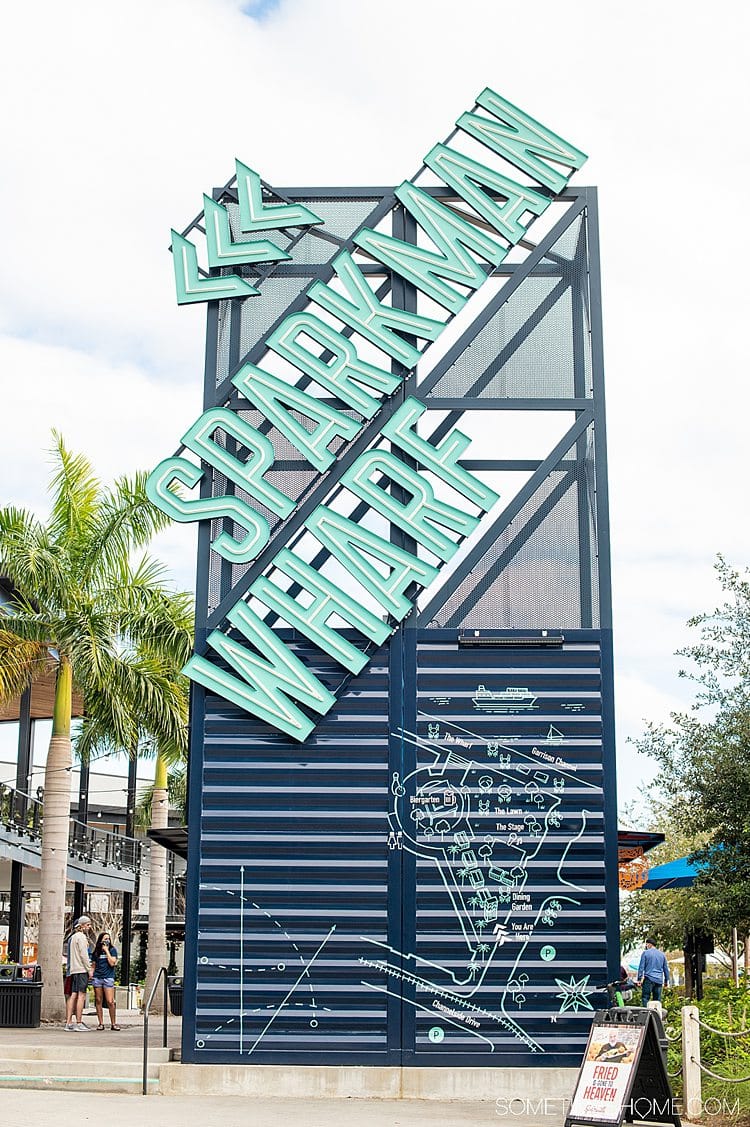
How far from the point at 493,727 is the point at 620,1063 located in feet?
13.1

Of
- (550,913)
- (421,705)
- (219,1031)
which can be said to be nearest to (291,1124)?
(219,1031)

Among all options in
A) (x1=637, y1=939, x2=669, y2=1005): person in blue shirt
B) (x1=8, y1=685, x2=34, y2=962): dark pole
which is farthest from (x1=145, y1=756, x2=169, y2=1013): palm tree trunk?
(x1=637, y1=939, x2=669, y2=1005): person in blue shirt

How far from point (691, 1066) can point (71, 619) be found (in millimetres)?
13157

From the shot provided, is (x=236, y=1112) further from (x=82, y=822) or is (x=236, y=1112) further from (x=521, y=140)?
(x=82, y=822)

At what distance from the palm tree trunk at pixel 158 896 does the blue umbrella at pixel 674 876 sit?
10726 mm

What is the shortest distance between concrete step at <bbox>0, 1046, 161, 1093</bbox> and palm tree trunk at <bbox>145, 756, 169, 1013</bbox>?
470 inches

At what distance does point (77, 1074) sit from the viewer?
13352mm

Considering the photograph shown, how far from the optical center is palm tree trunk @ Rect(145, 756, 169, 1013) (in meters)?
26.7

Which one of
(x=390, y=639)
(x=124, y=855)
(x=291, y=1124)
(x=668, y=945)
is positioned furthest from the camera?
(x=124, y=855)

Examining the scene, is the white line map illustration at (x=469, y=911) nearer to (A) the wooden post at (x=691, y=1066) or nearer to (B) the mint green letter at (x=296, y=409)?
(A) the wooden post at (x=691, y=1066)

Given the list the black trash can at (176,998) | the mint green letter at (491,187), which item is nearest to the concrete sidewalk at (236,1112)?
the mint green letter at (491,187)

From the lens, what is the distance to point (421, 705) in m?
13.1

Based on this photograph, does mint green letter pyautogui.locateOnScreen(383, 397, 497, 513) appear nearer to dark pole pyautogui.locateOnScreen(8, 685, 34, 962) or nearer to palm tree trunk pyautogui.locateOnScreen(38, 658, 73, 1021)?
palm tree trunk pyautogui.locateOnScreen(38, 658, 73, 1021)

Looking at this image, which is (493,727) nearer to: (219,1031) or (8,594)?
(219,1031)
